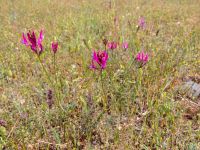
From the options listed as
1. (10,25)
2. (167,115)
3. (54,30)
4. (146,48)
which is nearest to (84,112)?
(167,115)

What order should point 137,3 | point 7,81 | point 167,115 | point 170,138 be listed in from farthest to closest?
point 137,3 < point 7,81 < point 167,115 < point 170,138

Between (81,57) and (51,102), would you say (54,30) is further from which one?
(51,102)

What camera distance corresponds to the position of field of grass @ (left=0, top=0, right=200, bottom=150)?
2078 mm

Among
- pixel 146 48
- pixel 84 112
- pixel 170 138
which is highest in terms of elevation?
pixel 146 48

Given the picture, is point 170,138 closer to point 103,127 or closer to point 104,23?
point 103,127

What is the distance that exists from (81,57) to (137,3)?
11.9ft

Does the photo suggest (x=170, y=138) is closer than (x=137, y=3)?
Yes

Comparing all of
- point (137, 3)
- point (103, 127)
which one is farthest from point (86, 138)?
point (137, 3)

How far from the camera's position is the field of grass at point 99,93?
6.82 feet

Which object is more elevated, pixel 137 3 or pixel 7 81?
pixel 137 3

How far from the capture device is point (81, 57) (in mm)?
3422

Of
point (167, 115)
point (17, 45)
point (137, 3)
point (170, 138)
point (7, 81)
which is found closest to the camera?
point (170, 138)

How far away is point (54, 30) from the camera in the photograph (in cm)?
446

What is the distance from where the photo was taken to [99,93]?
2.57 metres
